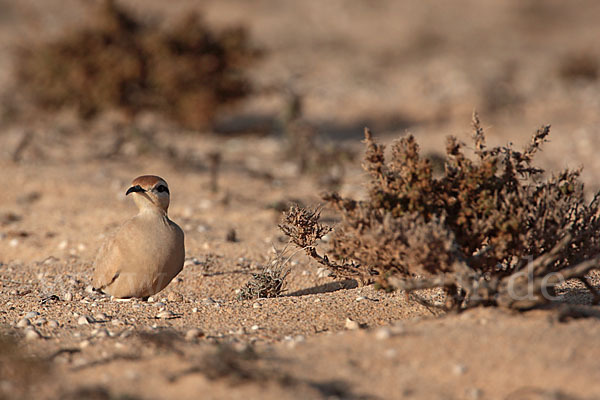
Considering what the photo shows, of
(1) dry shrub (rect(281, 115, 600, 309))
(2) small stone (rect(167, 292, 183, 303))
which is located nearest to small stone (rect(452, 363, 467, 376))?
(1) dry shrub (rect(281, 115, 600, 309))

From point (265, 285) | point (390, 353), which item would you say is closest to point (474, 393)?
point (390, 353)

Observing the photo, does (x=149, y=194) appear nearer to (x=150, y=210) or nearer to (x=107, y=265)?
(x=150, y=210)

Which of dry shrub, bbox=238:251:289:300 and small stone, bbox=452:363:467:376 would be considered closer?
small stone, bbox=452:363:467:376

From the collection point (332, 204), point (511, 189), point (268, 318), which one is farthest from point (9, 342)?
point (511, 189)

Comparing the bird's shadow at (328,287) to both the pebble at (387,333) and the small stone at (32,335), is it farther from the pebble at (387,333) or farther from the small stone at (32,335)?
the small stone at (32,335)

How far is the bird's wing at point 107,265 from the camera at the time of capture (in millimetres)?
4598

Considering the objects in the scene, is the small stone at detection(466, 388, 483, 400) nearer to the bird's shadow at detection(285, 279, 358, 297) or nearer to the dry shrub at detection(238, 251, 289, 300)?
the dry shrub at detection(238, 251, 289, 300)

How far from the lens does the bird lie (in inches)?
177

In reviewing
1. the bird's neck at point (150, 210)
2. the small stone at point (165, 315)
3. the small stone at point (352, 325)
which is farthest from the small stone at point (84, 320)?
the small stone at point (352, 325)

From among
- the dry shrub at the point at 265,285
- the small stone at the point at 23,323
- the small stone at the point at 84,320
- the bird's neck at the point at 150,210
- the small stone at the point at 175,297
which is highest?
the bird's neck at the point at 150,210

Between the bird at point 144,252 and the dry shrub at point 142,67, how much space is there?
641 cm

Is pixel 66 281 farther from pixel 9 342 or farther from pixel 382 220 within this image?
pixel 382 220

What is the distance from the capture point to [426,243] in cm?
344

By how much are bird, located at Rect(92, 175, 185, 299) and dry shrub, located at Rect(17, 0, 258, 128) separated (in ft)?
21.0
